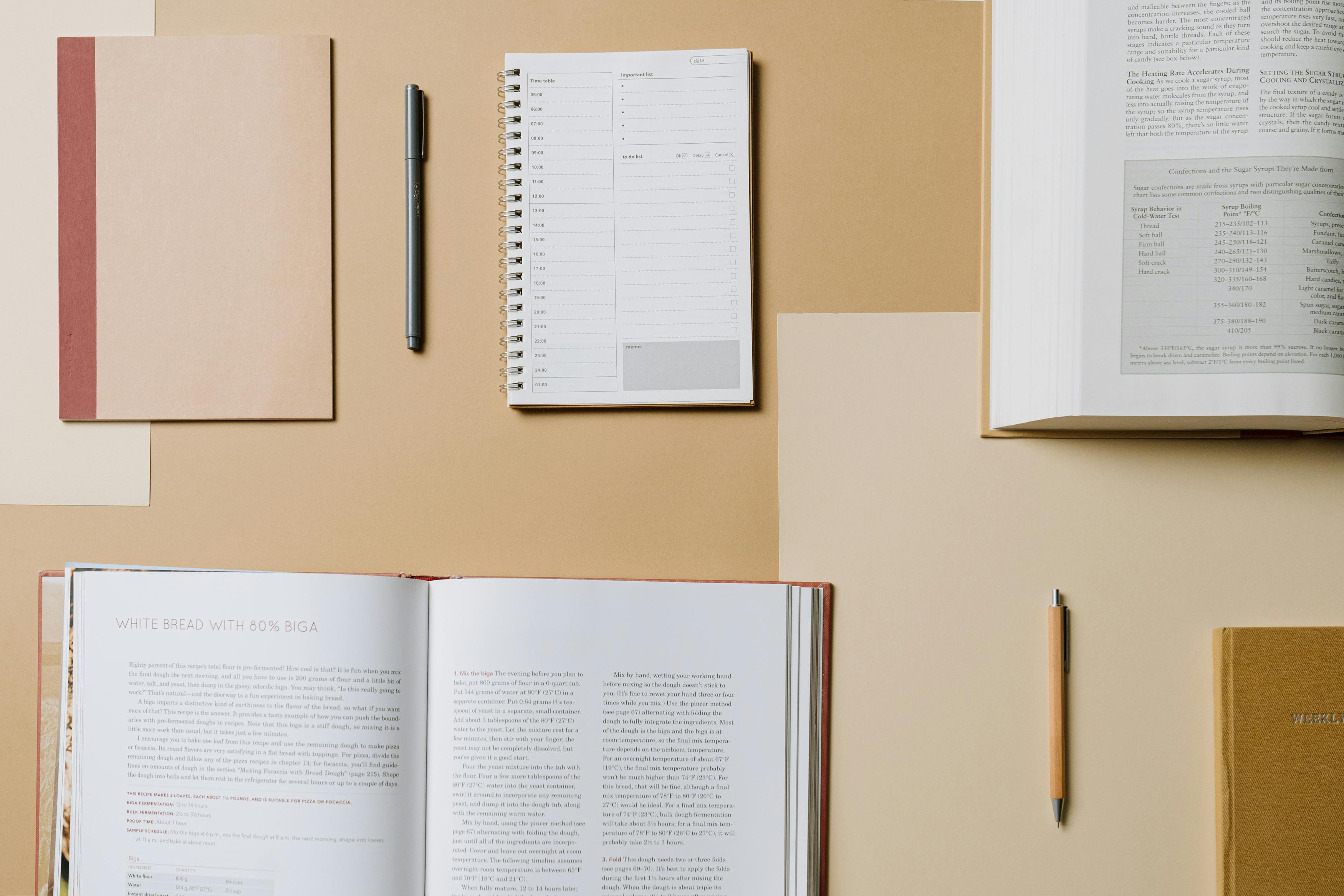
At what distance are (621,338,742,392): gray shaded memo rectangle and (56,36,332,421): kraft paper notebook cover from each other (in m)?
0.30

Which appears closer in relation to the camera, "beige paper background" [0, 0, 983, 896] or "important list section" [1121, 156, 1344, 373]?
"important list section" [1121, 156, 1344, 373]

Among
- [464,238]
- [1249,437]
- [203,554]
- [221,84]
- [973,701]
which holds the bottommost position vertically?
[973,701]

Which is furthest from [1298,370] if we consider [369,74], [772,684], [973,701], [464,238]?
[369,74]

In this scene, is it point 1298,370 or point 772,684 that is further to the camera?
point 772,684

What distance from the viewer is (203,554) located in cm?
74

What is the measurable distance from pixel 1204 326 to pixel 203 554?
0.91 meters

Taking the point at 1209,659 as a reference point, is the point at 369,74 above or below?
above

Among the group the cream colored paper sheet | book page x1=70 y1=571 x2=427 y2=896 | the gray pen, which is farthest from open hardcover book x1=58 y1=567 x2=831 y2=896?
the gray pen

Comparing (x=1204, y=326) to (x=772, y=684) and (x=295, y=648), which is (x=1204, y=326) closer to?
(x=772, y=684)

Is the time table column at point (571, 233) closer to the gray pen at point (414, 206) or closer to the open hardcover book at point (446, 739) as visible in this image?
the gray pen at point (414, 206)

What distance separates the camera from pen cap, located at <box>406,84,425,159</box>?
0.72 m

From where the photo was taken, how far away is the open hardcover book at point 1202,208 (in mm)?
591

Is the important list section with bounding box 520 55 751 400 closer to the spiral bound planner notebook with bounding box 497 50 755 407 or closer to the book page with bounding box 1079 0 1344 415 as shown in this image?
the spiral bound planner notebook with bounding box 497 50 755 407

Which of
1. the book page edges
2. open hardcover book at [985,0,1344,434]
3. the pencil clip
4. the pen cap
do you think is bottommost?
the book page edges
